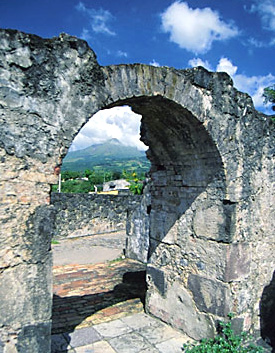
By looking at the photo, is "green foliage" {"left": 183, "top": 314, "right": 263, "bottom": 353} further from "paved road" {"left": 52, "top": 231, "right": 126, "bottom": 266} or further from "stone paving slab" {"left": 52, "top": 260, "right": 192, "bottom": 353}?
"paved road" {"left": 52, "top": 231, "right": 126, "bottom": 266}

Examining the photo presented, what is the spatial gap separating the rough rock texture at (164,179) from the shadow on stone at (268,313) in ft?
0.08

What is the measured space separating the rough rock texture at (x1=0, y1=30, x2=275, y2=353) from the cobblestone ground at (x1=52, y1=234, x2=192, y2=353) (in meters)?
0.34

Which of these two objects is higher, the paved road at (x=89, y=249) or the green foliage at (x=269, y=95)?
the green foliage at (x=269, y=95)

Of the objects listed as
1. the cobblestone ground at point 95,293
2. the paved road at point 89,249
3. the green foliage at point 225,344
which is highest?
the green foliage at point 225,344

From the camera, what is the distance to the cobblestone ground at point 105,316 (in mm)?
3760

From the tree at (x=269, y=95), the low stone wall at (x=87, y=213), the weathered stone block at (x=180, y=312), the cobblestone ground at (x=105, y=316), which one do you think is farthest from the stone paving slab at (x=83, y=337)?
the tree at (x=269, y=95)

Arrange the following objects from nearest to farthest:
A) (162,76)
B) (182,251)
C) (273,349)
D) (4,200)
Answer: (4,200) → (162,76) → (273,349) → (182,251)

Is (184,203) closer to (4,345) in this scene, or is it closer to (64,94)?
(64,94)

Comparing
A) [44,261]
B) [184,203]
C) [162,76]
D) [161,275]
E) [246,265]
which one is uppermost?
[162,76]

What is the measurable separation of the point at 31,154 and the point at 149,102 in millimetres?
1503

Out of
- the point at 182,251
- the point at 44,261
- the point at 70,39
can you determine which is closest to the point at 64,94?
the point at 70,39

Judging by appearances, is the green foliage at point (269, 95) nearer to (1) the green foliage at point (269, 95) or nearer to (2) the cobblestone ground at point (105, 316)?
(1) the green foliage at point (269, 95)

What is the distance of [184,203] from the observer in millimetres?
4262

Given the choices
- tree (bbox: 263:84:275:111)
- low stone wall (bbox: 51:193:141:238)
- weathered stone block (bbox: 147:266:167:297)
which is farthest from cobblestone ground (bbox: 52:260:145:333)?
tree (bbox: 263:84:275:111)
